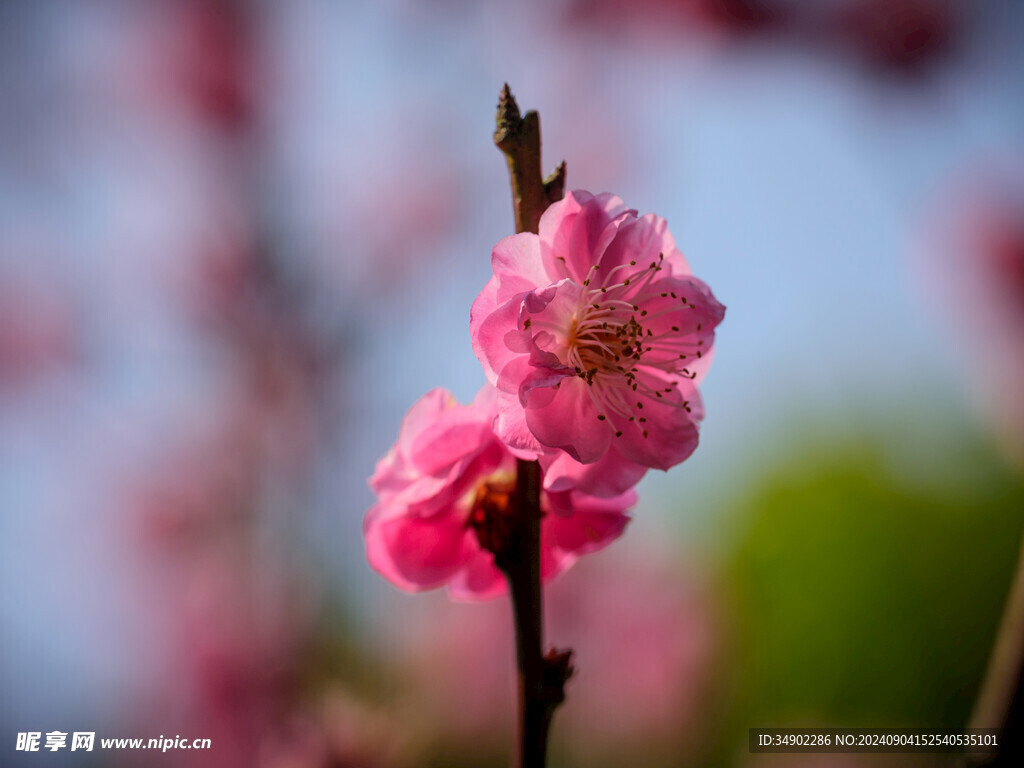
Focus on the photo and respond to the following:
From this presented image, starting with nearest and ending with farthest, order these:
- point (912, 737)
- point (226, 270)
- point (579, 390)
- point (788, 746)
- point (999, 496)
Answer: point (579, 390), point (788, 746), point (912, 737), point (226, 270), point (999, 496)

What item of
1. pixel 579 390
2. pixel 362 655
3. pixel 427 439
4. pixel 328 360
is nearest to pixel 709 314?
pixel 579 390

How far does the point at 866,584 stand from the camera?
1613 mm

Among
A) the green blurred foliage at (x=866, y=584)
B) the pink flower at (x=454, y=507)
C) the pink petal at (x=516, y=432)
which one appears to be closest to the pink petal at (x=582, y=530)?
the pink flower at (x=454, y=507)

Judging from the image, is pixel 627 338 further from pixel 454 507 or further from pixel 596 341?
pixel 454 507

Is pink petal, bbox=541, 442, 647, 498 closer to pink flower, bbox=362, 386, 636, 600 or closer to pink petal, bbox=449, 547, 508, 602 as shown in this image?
pink flower, bbox=362, 386, 636, 600

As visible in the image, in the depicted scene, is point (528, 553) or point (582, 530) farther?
point (582, 530)

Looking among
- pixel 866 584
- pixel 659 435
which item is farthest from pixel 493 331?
pixel 866 584

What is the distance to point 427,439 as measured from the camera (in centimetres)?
53

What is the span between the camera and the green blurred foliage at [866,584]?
1.45 metres

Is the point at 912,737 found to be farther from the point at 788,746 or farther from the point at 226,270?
the point at 226,270

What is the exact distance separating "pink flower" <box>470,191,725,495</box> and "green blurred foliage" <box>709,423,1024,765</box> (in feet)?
3.57

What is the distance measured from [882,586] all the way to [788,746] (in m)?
0.92

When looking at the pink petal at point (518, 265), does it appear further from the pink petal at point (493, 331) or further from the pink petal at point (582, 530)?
the pink petal at point (582, 530)

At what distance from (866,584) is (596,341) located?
1.39m
